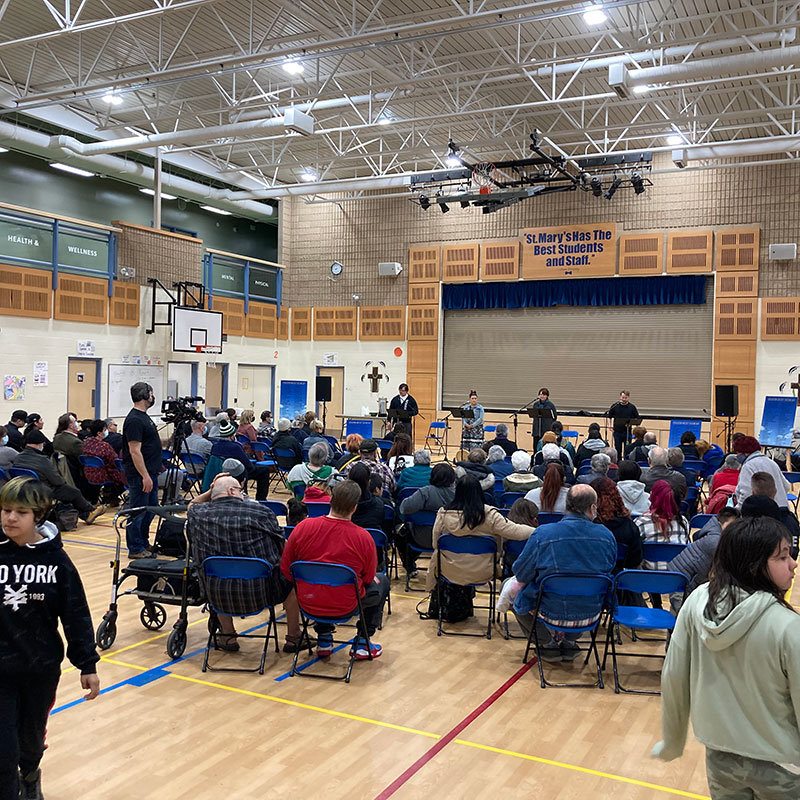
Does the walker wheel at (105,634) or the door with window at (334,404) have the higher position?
the door with window at (334,404)

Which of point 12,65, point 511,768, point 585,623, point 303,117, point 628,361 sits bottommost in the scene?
point 511,768

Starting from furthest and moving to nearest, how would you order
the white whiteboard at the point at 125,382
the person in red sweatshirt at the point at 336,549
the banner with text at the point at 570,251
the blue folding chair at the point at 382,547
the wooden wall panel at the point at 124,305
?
the banner with text at the point at 570,251, the wooden wall panel at the point at 124,305, the white whiteboard at the point at 125,382, the blue folding chair at the point at 382,547, the person in red sweatshirt at the point at 336,549

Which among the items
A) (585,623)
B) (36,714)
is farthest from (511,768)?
(36,714)

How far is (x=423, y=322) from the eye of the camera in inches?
786

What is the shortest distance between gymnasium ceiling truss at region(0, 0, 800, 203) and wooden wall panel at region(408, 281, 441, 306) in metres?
2.99

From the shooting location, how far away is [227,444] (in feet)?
30.5

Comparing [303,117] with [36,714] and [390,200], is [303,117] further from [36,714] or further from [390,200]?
[36,714]

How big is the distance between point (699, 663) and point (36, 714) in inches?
84.4

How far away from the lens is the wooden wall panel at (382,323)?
20.2 metres

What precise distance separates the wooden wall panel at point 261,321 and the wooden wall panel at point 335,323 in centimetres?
114

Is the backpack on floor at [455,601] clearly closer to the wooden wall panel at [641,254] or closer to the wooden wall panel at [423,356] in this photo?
the wooden wall panel at [641,254]

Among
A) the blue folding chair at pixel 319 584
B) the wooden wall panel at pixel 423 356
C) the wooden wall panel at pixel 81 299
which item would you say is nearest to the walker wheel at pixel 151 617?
the blue folding chair at pixel 319 584

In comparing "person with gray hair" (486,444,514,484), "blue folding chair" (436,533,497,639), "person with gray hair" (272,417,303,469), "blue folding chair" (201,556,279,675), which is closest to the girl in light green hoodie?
"blue folding chair" (201,556,279,675)

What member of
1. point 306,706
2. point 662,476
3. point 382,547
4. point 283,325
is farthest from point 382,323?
point 306,706
